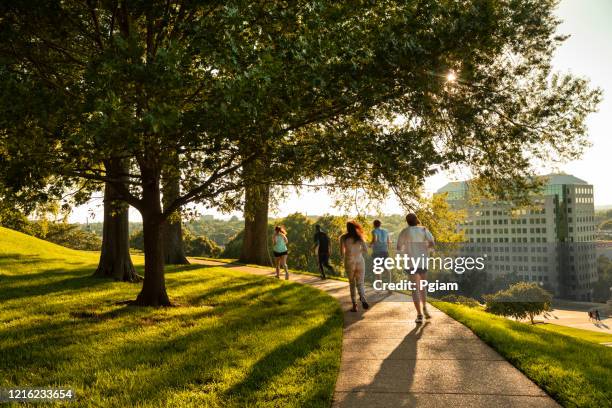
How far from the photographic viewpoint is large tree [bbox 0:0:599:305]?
7281mm

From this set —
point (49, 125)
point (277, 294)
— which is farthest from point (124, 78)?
point (277, 294)

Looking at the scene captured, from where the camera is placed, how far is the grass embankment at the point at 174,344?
5.38 metres

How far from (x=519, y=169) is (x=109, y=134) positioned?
10813 mm

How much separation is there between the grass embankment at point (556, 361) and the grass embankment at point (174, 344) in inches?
91.7

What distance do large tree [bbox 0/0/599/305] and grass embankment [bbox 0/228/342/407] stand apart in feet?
6.16

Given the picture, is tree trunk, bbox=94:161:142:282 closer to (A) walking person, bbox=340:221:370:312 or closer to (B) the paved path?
(A) walking person, bbox=340:221:370:312

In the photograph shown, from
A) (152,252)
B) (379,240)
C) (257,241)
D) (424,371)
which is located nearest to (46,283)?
(152,252)

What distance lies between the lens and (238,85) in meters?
7.13

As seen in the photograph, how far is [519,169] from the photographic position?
13750 mm

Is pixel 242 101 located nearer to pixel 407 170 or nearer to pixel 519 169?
pixel 407 170

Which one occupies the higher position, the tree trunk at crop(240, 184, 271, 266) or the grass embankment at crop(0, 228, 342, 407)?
the tree trunk at crop(240, 184, 271, 266)

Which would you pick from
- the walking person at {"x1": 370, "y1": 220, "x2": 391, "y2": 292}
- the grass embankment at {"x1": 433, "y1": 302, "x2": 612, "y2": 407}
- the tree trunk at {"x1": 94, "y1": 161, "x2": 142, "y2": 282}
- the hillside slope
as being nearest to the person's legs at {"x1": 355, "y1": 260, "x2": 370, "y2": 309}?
the grass embankment at {"x1": 433, "y1": 302, "x2": 612, "y2": 407}

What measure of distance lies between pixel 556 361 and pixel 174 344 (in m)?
5.23

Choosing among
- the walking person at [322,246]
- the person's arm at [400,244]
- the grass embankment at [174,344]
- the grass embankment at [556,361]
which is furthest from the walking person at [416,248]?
the walking person at [322,246]
